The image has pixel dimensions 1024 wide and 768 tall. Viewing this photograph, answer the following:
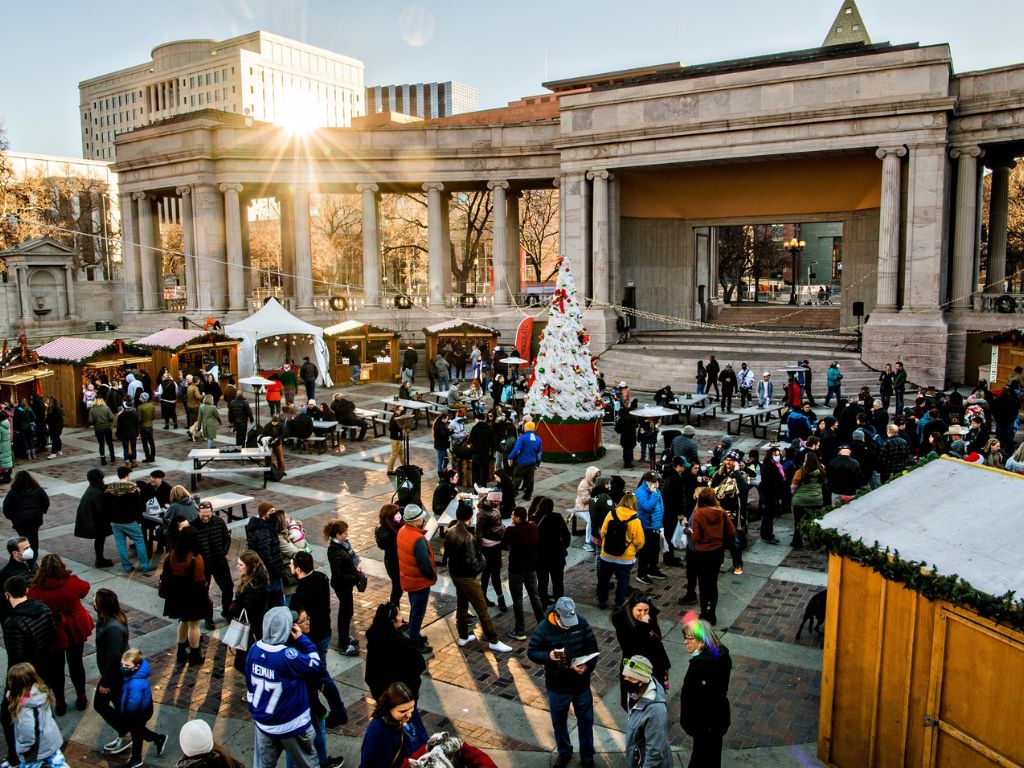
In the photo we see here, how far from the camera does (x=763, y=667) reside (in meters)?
8.91

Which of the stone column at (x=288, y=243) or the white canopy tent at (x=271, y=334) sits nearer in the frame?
the white canopy tent at (x=271, y=334)

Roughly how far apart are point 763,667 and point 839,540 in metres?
2.77

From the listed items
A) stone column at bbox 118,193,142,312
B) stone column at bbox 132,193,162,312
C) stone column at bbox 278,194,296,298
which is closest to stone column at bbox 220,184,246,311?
stone column at bbox 132,193,162,312

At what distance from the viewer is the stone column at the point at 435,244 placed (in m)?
37.5

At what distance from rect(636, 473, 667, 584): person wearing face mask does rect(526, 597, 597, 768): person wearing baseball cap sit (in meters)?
4.22

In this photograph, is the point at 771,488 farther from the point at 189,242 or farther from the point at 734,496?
the point at 189,242

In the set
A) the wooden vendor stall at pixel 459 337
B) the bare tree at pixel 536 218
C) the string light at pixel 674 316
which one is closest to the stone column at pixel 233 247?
the string light at pixel 674 316

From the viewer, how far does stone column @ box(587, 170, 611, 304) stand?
32.6 meters

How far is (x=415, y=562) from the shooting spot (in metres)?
8.91

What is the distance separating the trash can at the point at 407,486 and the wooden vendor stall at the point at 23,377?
44.7 feet

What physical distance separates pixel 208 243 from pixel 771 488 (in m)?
31.1

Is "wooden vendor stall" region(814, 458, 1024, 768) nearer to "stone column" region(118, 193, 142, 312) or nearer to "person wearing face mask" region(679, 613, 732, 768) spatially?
"person wearing face mask" region(679, 613, 732, 768)

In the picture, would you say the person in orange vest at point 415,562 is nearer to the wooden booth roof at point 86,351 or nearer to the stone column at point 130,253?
the wooden booth roof at point 86,351

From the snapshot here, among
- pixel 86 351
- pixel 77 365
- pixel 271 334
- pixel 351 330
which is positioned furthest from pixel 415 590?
pixel 351 330
